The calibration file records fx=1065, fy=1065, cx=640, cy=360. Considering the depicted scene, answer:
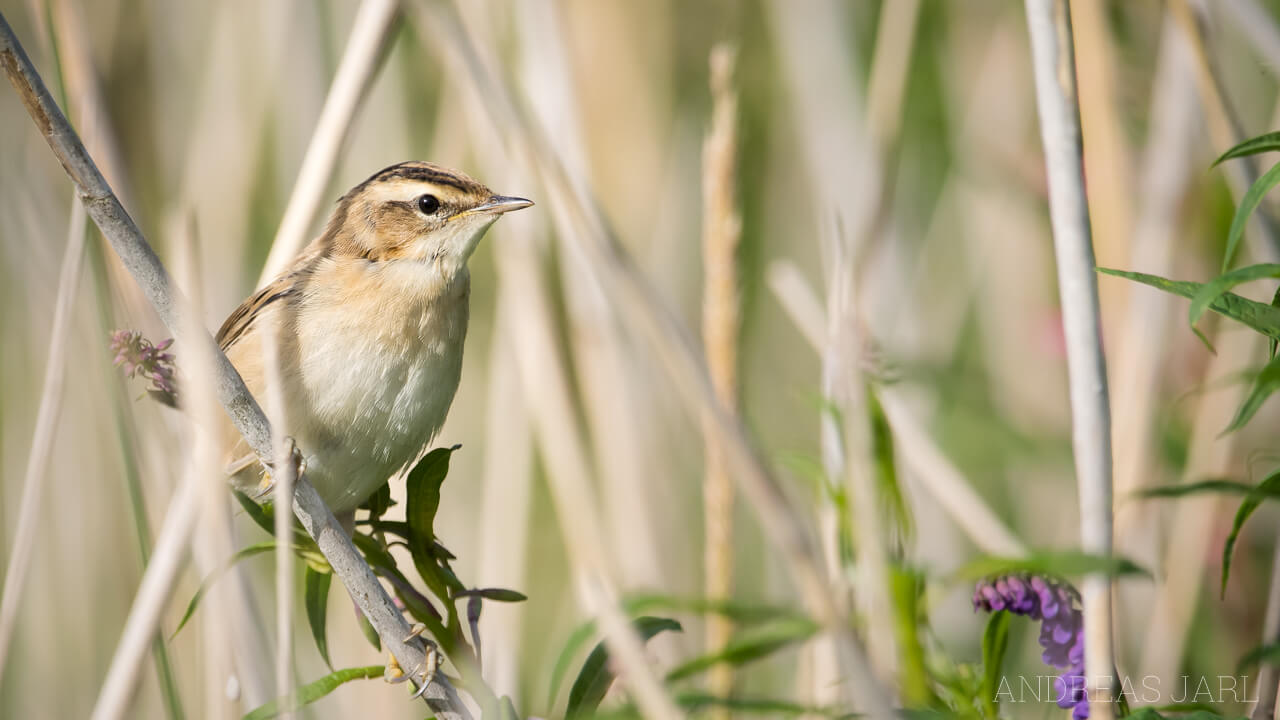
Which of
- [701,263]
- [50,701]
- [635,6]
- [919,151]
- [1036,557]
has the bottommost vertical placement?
[50,701]

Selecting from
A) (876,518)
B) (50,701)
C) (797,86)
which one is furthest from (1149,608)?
(50,701)

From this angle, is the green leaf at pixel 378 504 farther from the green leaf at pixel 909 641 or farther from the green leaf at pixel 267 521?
the green leaf at pixel 909 641

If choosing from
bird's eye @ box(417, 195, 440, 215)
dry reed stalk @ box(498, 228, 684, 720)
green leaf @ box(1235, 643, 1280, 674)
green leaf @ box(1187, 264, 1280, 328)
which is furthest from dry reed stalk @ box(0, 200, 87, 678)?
green leaf @ box(1235, 643, 1280, 674)

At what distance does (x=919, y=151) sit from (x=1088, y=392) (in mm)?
2888

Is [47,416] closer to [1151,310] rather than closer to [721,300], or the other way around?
[721,300]

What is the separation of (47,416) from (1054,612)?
167cm

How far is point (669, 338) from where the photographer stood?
1.22 meters

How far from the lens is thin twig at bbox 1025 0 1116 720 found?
118 cm

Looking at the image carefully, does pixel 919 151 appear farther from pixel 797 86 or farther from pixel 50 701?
pixel 50 701

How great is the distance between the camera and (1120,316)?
257 cm

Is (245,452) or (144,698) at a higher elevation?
(245,452)

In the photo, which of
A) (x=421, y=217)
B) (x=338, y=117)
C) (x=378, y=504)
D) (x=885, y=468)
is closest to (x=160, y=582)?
(x=378, y=504)

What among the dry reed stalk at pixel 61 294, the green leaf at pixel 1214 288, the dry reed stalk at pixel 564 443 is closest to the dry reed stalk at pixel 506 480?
the dry reed stalk at pixel 564 443

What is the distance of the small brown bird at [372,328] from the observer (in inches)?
75.4
